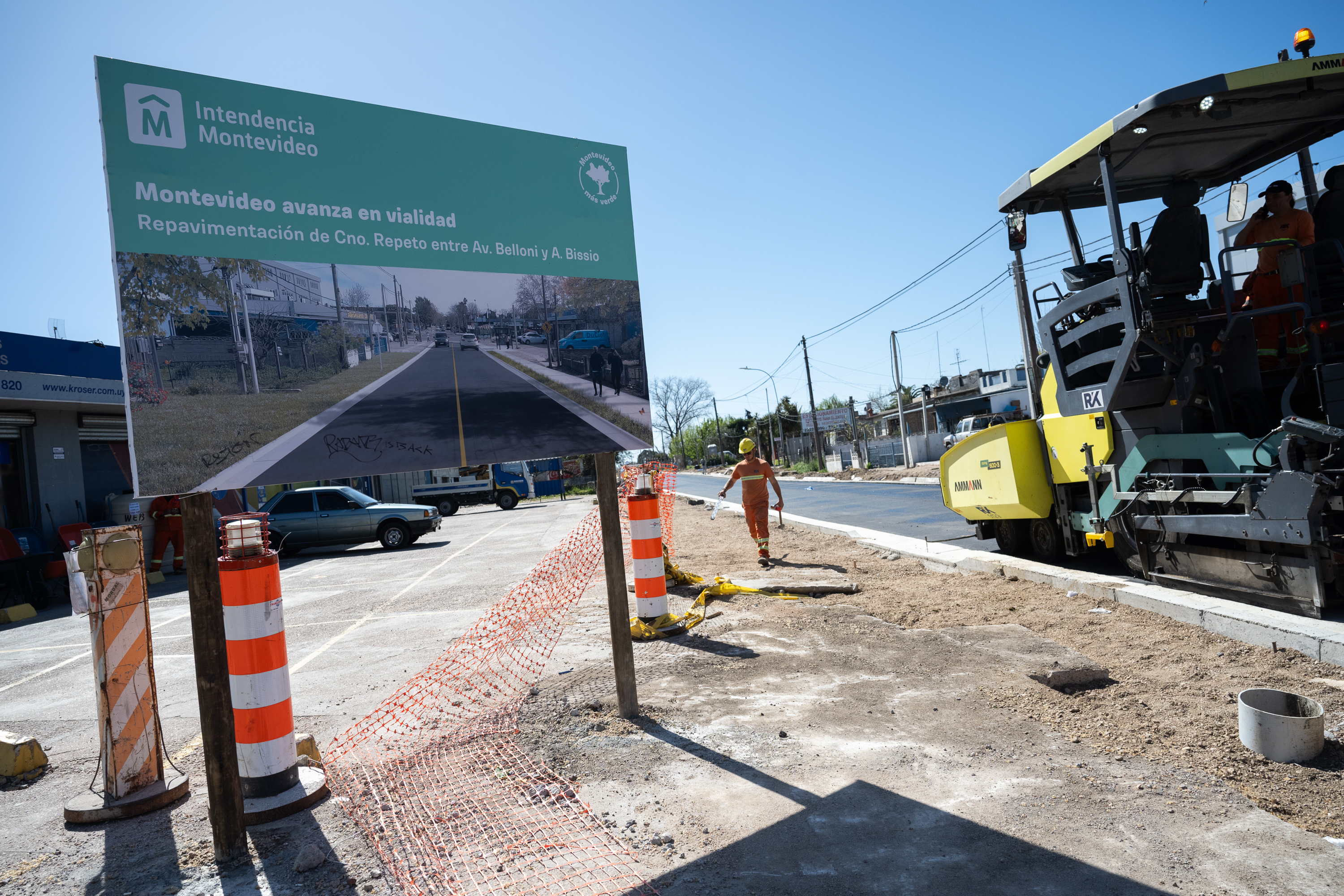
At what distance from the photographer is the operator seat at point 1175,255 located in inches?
233

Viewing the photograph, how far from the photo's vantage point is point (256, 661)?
364cm

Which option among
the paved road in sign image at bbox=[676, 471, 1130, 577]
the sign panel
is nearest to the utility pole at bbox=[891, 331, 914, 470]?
the paved road in sign image at bbox=[676, 471, 1130, 577]

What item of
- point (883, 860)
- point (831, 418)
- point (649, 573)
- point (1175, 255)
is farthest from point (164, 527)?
point (831, 418)

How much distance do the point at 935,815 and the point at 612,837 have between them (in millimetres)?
1338

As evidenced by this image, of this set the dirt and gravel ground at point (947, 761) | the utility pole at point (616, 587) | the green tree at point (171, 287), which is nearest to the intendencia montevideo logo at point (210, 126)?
the green tree at point (171, 287)

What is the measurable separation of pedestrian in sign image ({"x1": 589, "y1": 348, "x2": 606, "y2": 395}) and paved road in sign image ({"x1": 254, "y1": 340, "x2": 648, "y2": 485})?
23 centimetres

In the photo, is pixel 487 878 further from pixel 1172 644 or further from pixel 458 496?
pixel 458 496

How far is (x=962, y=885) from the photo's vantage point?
2.67 metres

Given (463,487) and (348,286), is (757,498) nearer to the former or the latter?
(348,286)

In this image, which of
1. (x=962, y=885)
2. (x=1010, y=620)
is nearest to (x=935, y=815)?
(x=962, y=885)

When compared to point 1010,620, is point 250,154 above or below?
above

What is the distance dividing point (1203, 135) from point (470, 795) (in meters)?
7.34

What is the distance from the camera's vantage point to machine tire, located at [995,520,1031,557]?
28.7 feet

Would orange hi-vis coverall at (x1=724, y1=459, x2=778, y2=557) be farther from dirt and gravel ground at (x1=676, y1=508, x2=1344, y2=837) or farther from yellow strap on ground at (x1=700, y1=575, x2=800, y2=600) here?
dirt and gravel ground at (x1=676, y1=508, x2=1344, y2=837)
